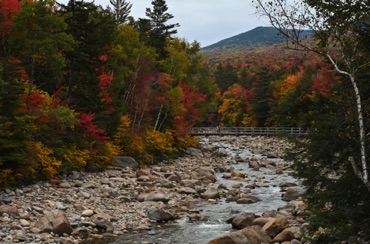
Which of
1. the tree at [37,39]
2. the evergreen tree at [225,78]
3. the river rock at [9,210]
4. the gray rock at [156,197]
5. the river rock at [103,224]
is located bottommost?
the gray rock at [156,197]

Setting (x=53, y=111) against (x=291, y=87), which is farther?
(x=291, y=87)

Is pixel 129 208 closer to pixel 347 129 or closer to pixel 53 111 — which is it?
pixel 53 111

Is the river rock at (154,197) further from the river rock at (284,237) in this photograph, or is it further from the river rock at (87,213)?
the river rock at (284,237)

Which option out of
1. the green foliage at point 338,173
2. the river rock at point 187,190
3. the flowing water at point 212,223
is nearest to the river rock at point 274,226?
the flowing water at point 212,223

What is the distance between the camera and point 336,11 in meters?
9.84

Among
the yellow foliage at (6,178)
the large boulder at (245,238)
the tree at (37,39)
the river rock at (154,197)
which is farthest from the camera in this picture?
the river rock at (154,197)

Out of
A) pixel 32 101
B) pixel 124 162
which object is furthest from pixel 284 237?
pixel 124 162

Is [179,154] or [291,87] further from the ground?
[291,87]

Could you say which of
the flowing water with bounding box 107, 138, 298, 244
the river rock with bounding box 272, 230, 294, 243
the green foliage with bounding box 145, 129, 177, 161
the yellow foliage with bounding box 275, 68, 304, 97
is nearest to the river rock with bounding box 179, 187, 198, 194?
the flowing water with bounding box 107, 138, 298, 244

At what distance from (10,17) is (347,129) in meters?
18.6

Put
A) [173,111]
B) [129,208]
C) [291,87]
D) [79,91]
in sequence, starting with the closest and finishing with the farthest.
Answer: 1. [129,208]
2. [79,91]
3. [173,111]
4. [291,87]

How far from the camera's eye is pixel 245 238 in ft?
44.3

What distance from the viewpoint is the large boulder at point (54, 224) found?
13734 millimetres

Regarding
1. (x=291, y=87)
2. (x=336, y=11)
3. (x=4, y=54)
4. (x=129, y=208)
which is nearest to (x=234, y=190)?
(x=129, y=208)
